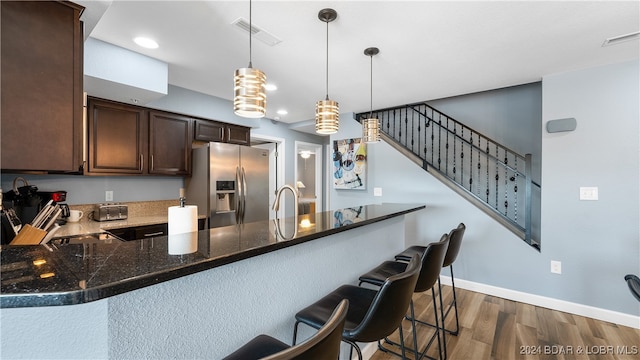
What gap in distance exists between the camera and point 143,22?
1.98m

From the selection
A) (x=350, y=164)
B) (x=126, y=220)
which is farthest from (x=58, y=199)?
(x=350, y=164)

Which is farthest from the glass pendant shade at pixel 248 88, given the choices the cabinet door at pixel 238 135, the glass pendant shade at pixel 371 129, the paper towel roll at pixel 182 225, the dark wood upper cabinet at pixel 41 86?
the cabinet door at pixel 238 135

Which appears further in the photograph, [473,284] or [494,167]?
[494,167]

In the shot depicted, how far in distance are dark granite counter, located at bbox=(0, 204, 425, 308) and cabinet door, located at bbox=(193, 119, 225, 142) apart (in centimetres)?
267

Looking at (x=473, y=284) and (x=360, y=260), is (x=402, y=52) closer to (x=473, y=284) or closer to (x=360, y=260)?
(x=360, y=260)

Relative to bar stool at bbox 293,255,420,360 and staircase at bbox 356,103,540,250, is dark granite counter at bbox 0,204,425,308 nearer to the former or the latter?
bar stool at bbox 293,255,420,360

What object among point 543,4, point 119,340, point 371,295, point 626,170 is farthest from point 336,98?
point 119,340

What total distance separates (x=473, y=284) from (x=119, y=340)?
3652 millimetres

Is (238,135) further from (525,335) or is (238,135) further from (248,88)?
(525,335)

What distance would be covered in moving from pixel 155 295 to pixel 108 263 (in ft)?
0.55

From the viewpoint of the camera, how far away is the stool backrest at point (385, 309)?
3.59 feet

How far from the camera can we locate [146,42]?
2254mm

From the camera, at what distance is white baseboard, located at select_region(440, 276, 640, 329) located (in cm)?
254

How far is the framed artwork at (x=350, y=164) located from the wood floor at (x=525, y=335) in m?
1.97
